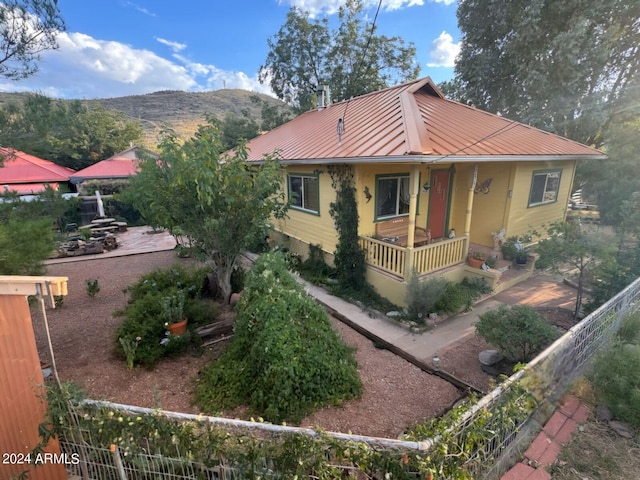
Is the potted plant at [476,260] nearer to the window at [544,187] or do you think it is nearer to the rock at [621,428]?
the window at [544,187]

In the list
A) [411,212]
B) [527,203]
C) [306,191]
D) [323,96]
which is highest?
[323,96]

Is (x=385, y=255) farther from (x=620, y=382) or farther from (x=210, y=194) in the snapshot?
(x=620, y=382)

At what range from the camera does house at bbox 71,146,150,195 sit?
1689 cm

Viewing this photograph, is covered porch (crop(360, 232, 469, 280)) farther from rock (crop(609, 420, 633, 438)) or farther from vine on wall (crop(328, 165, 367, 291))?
rock (crop(609, 420, 633, 438))

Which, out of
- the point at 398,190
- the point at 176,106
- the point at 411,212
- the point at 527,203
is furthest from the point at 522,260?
the point at 176,106

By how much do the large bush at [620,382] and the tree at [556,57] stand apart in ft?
45.3

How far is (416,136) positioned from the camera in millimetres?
6035

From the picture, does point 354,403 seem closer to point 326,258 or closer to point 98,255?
point 326,258

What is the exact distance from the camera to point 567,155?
877cm

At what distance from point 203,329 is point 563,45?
16.4m

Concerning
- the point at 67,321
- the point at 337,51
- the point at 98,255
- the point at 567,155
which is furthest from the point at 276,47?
the point at 67,321

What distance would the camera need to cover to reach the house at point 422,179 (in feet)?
21.2

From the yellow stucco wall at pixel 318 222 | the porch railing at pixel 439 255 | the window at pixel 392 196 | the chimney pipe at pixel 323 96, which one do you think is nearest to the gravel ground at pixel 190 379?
the porch railing at pixel 439 255

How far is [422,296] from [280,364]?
335cm
